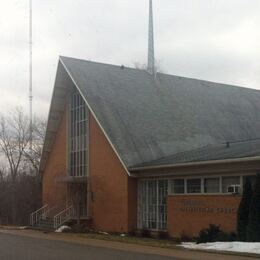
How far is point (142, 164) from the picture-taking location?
93.7ft

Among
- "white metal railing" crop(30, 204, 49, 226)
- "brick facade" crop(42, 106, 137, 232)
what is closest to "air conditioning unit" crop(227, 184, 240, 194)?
"brick facade" crop(42, 106, 137, 232)

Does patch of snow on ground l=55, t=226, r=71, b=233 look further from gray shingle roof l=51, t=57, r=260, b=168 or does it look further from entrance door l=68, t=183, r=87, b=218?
gray shingle roof l=51, t=57, r=260, b=168

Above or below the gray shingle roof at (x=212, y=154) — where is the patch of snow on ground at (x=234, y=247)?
below

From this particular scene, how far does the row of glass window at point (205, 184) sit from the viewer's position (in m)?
23.5

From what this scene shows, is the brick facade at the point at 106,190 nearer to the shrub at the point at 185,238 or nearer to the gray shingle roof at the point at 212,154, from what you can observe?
the gray shingle roof at the point at 212,154

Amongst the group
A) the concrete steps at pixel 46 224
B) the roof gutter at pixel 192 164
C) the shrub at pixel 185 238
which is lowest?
the concrete steps at pixel 46 224

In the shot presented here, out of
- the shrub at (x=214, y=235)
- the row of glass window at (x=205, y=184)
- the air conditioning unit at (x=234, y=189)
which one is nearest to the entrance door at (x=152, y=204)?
the row of glass window at (x=205, y=184)

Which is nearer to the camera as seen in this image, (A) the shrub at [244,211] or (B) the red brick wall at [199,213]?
(A) the shrub at [244,211]

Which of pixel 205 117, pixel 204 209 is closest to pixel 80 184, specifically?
pixel 205 117

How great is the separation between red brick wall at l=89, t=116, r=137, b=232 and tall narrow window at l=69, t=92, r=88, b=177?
3.91 ft

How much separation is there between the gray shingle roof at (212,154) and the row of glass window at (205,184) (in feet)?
2.83

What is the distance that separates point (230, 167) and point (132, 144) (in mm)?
7452

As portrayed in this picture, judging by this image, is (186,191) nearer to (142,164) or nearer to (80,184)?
(142,164)

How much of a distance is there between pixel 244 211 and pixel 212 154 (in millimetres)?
5100
